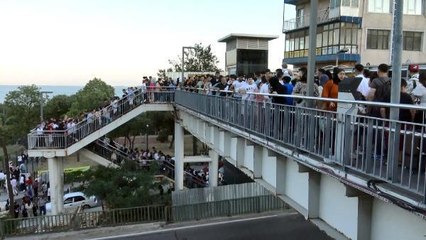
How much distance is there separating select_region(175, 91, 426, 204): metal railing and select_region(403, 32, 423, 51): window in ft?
95.1

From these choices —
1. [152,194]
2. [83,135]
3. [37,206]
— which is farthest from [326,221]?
[37,206]

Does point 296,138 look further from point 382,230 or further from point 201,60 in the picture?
point 201,60

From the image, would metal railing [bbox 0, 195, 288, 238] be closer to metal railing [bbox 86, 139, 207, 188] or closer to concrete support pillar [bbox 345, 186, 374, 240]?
metal railing [bbox 86, 139, 207, 188]

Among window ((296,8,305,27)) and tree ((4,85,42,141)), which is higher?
window ((296,8,305,27))

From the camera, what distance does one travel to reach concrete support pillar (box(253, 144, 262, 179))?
1048 centimetres

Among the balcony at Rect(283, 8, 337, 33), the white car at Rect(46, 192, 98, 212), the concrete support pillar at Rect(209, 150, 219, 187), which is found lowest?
the white car at Rect(46, 192, 98, 212)

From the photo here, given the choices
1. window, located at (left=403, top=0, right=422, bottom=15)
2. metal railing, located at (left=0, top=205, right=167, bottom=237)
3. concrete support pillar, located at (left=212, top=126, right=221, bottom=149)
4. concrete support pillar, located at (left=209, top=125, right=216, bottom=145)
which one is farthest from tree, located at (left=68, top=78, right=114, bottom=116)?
concrete support pillar, located at (left=212, top=126, right=221, bottom=149)

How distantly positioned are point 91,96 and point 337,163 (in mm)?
57249

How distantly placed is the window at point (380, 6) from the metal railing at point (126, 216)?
2135 cm

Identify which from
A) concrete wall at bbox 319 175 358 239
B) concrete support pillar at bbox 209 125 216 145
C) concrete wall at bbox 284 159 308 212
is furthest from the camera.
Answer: concrete support pillar at bbox 209 125 216 145

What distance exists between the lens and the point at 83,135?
23359 mm

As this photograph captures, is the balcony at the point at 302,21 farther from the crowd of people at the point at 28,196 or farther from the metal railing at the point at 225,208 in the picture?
the crowd of people at the point at 28,196

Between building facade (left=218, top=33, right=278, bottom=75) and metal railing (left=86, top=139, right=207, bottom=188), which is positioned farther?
building facade (left=218, top=33, right=278, bottom=75)

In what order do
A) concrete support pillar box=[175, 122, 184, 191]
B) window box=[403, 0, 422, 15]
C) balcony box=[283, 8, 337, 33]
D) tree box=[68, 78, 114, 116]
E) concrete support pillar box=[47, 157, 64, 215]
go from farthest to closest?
tree box=[68, 78, 114, 116], balcony box=[283, 8, 337, 33], window box=[403, 0, 422, 15], concrete support pillar box=[175, 122, 184, 191], concrete support pillar box=[47, 157, 64, 215]
